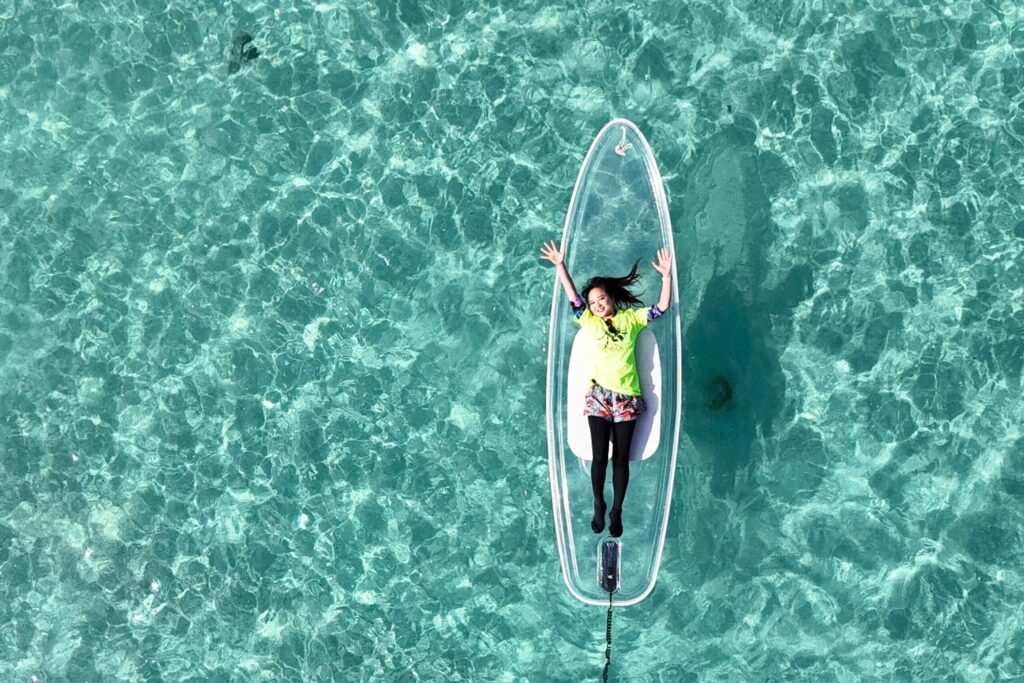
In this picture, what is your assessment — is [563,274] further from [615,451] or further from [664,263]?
[615,451]

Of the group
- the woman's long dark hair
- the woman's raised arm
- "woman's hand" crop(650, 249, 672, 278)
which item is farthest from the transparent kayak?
the woman's raised arm

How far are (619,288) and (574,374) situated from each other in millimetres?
1242

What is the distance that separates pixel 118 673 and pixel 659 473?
8.03 meters

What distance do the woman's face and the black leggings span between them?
1.31 metres

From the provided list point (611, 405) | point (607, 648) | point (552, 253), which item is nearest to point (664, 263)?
point (552, 253)

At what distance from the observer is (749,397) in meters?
14.1

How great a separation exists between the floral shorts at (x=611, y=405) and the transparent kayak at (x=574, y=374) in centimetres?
61

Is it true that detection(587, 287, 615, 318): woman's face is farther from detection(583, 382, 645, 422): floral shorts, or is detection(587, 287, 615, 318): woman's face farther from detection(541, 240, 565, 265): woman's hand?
detection(583, 382, 645, 422): floral shorts

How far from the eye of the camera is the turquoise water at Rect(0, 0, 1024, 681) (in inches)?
551

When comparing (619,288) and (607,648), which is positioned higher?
(619,288)

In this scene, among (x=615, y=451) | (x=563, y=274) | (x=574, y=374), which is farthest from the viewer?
(x=574, y=374)

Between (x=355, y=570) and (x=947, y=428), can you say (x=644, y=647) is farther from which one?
(x=947, y=428)

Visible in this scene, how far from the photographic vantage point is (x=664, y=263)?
1291cm

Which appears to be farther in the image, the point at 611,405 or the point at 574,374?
the point at 574,374
